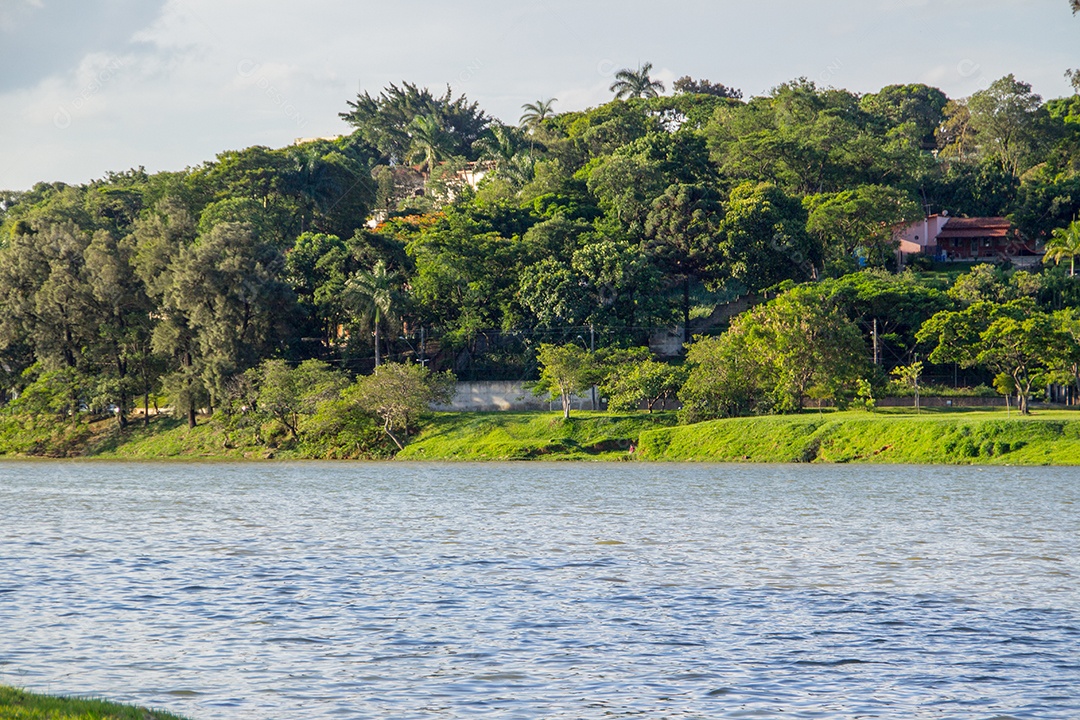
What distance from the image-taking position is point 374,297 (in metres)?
94.2

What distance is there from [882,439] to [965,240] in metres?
56.2

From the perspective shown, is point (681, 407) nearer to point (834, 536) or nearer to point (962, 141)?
point (834, 536)

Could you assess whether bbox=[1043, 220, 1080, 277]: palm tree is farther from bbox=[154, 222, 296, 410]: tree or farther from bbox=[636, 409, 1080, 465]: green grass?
bbox=[154, 222, 296, 410]: tree

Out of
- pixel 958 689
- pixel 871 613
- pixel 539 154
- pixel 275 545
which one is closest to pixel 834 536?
pixel 871 613

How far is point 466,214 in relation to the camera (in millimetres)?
105688

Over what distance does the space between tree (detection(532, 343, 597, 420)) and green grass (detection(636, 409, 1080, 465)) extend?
776 cm

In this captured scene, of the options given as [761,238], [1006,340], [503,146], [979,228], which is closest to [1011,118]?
[979,228]

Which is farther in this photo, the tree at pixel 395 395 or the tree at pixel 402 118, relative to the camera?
the tree at pixel 402 118

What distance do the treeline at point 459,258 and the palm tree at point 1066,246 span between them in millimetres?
2965

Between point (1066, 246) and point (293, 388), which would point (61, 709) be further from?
point (1066, 246)

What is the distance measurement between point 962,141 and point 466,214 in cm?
7388

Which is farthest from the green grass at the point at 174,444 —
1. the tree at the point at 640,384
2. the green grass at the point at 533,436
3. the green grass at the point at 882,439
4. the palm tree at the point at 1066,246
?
the palm tree at the point at 1066,246

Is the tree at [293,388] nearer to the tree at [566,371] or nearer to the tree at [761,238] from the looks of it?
the tree at [566,371]

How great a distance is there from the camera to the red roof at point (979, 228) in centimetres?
11931
